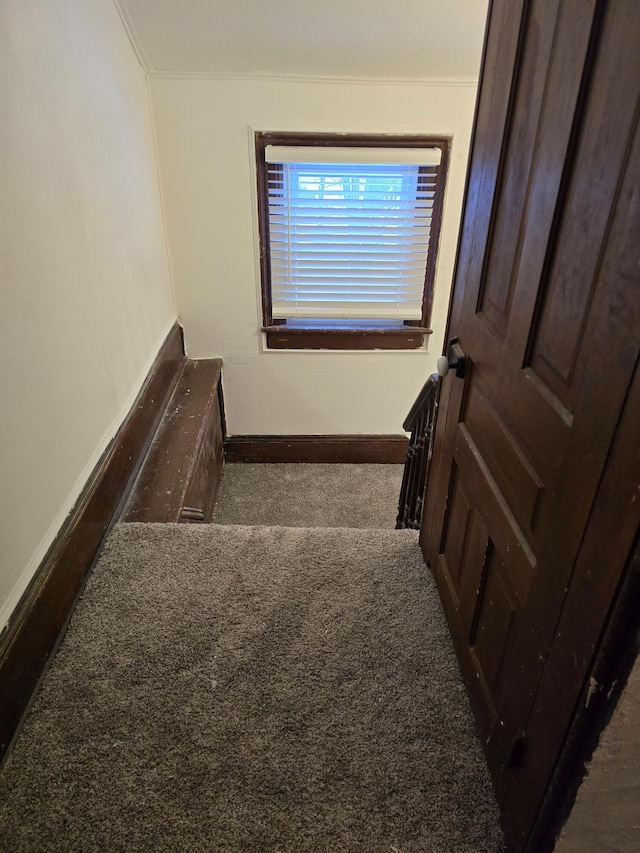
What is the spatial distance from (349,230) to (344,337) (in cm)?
62

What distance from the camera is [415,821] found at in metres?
1.03

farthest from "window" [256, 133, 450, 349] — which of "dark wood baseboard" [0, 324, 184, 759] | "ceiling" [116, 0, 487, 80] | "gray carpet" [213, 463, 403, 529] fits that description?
"dark wood baseboard" [0, 324, 184, 759]

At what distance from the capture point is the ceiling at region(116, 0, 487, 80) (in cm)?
220

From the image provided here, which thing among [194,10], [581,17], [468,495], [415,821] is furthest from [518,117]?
[194,10]

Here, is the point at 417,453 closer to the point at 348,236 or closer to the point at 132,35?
the point at 348,236

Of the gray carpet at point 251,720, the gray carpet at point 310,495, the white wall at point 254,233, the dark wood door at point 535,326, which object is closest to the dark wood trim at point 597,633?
the dark wood door at point 535,326

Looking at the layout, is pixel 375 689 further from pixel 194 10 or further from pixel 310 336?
pixel 194 10

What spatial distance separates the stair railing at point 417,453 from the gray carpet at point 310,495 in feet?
2.19

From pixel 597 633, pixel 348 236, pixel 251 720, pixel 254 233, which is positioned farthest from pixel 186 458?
pixel 597 633

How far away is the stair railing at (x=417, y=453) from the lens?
79.6 inches

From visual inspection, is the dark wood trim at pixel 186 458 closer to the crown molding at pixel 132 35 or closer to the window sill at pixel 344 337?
the window sill at pixel 344 337

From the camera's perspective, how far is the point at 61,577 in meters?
1.38

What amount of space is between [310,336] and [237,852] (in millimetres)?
2637

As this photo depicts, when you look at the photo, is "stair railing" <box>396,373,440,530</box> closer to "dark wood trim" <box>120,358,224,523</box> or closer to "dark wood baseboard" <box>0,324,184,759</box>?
"dark wood trim" <box>120,358,224,523</box>
